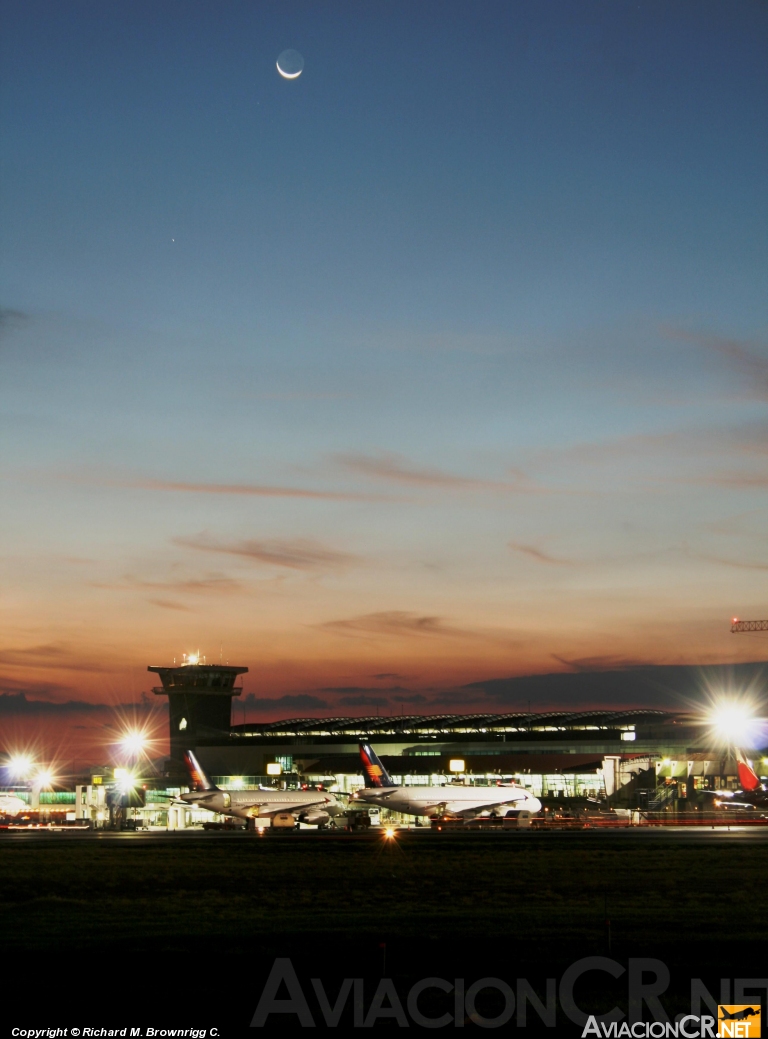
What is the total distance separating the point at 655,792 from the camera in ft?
436

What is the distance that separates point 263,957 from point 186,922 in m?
7.72

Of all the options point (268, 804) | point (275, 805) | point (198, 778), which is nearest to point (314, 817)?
point (275, 805)

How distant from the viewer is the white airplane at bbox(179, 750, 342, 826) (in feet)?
374

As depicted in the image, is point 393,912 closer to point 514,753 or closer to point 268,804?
point 268,804

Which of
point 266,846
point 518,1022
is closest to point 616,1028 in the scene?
point 518,1022

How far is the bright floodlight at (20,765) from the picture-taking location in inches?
6964

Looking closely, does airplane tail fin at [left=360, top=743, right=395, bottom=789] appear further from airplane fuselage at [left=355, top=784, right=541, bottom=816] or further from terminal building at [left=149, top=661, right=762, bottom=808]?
terminal building at [left=149, top=661, right=762, bottom=808]

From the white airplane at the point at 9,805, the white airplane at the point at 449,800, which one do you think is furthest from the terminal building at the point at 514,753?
the white airplane at the point at 9,805

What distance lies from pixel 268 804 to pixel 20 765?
77602 mm

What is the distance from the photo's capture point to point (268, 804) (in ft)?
381

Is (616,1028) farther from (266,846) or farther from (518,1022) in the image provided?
(266,846)

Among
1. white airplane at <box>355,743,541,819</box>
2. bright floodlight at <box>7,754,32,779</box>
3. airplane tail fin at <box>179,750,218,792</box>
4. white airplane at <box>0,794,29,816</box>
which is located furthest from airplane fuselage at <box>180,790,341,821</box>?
bright floodlight at <box>7,754,32,779</box>

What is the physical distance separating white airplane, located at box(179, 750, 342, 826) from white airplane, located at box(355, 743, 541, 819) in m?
4.11

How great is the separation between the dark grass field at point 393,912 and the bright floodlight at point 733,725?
85256 millimetres
